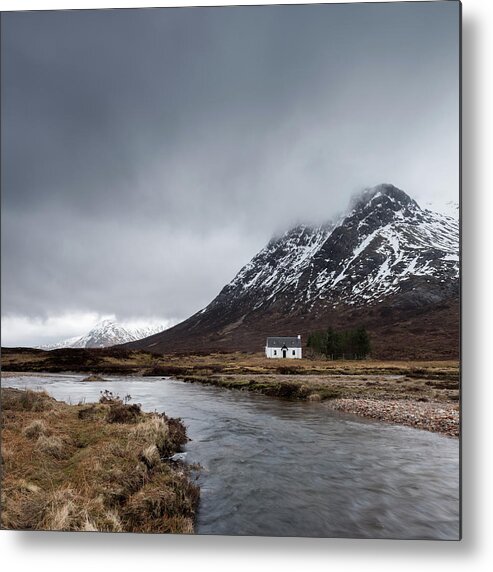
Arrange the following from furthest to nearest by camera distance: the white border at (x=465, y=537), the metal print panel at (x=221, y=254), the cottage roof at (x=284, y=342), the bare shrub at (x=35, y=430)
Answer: the cottage roof at (x=284, y=342) < the bare shrub at (x=35, y=430) < the metal print panel at (x=221, y=254) < the white border at (x=465, y=537)

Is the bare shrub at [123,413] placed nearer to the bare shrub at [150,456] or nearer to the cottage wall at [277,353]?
the bare shrub at [150,456]

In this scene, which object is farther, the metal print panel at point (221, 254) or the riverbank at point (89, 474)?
the metal print panel at point (221, 254)

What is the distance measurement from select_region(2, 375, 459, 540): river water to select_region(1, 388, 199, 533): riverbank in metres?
0.33

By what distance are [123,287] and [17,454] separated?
2870 millimetres

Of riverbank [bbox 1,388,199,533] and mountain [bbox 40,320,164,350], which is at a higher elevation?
mountain [bbox 40,320,164,350]

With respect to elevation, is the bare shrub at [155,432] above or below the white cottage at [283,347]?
below

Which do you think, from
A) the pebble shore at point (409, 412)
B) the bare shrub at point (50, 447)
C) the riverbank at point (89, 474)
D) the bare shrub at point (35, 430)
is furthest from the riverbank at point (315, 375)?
the bare shrub at point (50, 447)

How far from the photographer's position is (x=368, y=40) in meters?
5.63

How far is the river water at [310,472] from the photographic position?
15.2 feet

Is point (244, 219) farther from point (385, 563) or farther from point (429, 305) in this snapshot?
point (385, 563)

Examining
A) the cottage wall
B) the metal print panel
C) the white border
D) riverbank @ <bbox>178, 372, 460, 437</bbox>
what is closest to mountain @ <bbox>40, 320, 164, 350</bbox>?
the metal print panel

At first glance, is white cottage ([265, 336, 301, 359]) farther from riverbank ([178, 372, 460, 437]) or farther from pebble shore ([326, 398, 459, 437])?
pebble shore ([326, 398, 459, 437])

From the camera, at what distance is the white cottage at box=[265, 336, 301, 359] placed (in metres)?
7.20

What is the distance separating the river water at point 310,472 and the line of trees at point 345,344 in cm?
132
